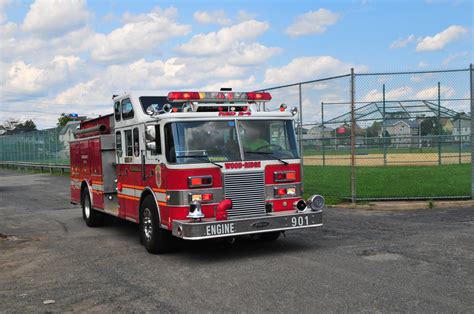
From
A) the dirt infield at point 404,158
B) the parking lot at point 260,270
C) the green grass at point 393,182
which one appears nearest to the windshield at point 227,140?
the parking lot at point 260,270

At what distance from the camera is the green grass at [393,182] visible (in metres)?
14.9

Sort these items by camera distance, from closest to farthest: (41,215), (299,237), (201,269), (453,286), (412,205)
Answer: (453,286)
(201,269)
(299,237)
(412,205)
(41,215)

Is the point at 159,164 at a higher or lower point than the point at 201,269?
higher

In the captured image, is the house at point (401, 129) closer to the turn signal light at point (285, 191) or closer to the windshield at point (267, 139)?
the windshield at point (267, 139)

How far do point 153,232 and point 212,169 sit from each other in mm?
1499

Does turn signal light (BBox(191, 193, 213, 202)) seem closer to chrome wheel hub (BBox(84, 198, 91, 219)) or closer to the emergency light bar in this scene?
the emergency light bar

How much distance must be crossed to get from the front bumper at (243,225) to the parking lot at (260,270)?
0.45 metres

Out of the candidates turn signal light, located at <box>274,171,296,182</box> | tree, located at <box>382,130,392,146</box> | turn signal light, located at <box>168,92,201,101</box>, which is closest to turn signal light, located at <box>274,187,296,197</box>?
turn signal light, located at <box>274,171,296,182</box>

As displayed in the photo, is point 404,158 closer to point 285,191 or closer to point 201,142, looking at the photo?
point 285,191

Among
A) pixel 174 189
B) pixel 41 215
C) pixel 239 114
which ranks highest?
pixel 239 114

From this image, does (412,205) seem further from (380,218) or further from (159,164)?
(159,164)

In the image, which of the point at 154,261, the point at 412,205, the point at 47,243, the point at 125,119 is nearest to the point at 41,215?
the point at 47,243

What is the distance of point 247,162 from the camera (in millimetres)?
8375

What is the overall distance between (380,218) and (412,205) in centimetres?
162
